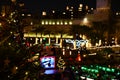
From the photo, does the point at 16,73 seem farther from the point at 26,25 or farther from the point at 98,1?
the point at 98,1

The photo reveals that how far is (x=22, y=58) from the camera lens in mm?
4891

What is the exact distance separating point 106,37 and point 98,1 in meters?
27.1

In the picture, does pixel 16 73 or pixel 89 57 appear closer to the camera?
pixel 16 73

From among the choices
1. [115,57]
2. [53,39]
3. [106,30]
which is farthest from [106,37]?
[115,57]

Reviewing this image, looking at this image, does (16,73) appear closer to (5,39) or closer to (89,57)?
(5,39)

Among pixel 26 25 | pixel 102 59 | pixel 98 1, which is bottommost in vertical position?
pixel 102 59

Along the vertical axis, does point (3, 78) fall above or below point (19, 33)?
below

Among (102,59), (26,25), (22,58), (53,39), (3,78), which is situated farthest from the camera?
(53,39)

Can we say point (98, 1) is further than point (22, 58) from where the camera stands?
Yes

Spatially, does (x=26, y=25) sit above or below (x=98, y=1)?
below

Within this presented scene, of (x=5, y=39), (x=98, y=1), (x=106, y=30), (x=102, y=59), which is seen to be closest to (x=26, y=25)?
(x=5, y=39)

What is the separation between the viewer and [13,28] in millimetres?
5012

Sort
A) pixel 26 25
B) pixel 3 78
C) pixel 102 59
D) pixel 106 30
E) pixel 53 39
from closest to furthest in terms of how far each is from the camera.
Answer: pixel 3 78 < pixel 26 25 < pixel 102 59 < pixel 106 30 < pixel 53 39

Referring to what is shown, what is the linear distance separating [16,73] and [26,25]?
3.05 feet
